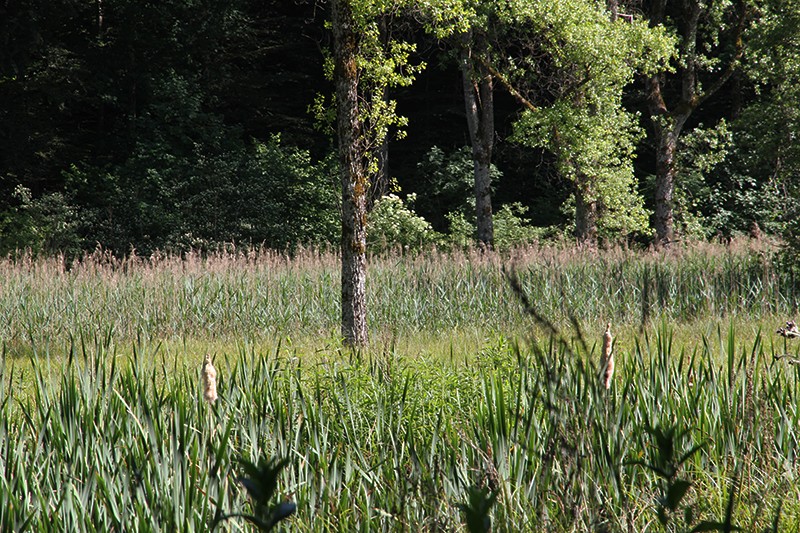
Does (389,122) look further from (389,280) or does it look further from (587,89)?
(389,280)

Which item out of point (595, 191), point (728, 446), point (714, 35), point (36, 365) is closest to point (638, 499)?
point (728, 446)

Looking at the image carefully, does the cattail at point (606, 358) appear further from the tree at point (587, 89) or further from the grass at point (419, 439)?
→ the tree at point (587, 89)

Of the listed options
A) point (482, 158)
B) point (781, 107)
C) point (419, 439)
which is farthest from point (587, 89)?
point (419, 439)

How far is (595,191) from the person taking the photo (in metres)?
17.3

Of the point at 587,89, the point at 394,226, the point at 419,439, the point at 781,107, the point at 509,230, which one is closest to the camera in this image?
the point at 419,439

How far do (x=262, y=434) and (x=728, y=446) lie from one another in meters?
1.91

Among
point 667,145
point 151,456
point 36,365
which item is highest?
point 667,145

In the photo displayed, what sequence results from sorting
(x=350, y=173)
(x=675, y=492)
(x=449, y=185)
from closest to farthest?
(x=675, y=492) < (x=350, y=173) < (x=449, y=185)

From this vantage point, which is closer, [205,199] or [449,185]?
[205,199]

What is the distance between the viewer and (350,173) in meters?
8.09

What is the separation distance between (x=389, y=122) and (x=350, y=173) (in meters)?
9.27

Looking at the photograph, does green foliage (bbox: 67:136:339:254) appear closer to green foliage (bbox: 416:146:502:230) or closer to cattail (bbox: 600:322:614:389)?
green foliage (bbox: 416:146:502:230)

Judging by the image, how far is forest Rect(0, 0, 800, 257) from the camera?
16.3 metres

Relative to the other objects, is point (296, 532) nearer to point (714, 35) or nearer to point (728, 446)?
point (728, 446)
